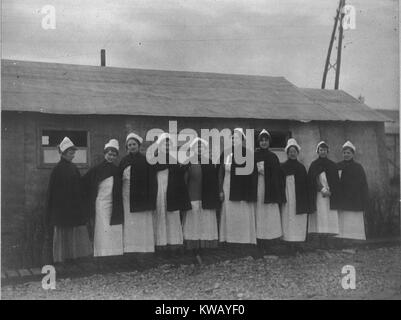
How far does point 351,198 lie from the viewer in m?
7.37

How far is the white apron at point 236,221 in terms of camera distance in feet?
22.8

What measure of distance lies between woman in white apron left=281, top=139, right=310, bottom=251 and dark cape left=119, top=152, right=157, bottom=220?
6.50 ft

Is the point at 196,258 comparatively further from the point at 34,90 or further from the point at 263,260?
the point at 34,90

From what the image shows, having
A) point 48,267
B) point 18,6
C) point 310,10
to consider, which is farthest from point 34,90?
point 310,10

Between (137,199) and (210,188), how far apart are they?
1047 millimetres

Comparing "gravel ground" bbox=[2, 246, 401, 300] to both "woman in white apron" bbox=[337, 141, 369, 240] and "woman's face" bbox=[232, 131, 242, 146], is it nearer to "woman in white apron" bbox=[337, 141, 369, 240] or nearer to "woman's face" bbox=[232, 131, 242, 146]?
"woman in white apron" bbox=[337, 141, 369, 240]

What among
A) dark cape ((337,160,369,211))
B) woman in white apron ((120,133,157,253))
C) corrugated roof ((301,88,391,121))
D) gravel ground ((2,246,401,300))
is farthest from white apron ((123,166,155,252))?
corrugated roof ((301,88,391,121))

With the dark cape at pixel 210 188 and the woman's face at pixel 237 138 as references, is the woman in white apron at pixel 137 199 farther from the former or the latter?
the woman's face at pixel 237 138

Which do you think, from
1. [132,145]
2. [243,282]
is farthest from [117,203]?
[243,282]

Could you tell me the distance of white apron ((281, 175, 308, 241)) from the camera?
7.16 m

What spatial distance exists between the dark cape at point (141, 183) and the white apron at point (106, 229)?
0.28 meters

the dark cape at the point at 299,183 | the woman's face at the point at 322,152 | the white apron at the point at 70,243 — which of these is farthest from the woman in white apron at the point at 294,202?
the white apron at the point at 70,243

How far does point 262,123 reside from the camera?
28.1ft

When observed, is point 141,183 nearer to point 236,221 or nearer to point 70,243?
point 70,243
